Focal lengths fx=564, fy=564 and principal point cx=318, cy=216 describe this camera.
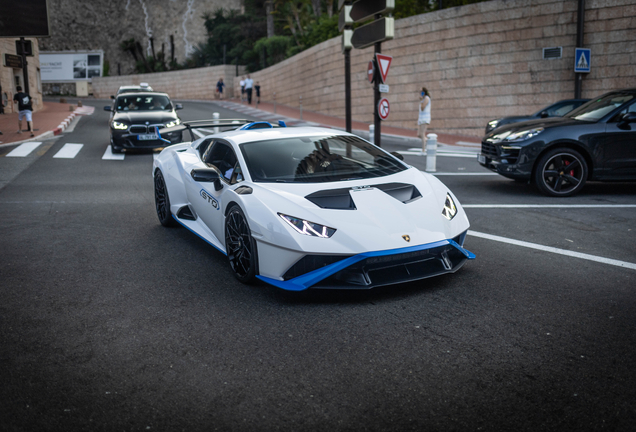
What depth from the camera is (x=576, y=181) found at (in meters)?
8.34

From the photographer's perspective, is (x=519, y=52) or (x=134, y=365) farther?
(x=519, y=52)

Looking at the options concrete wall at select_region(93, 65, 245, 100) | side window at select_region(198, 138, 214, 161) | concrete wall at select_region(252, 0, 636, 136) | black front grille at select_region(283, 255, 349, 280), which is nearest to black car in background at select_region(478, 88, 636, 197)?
side window at select_region(198, 138, 214, 161)

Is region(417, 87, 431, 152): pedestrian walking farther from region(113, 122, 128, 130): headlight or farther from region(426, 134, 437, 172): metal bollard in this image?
region(113, 122, 128, 130): headlight

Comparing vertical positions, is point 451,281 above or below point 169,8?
below

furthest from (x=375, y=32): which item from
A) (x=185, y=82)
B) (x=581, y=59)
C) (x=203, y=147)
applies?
(x=185, y=82)

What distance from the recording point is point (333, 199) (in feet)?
14.4

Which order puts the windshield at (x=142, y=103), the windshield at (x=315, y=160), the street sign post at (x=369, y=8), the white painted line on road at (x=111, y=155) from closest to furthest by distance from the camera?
the windshield at (x=315, y=160) < the street sign post at (x=369, y=8) < the white painted line on road at (x=111, y=155) < the windshield at (x=142, y=103)

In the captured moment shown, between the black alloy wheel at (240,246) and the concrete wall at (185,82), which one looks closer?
the black alloy wheel at (240,246)

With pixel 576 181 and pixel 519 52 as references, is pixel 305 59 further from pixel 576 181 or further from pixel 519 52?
pixel 576 181

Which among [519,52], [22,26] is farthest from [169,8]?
[519,52]

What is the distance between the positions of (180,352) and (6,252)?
331 cm

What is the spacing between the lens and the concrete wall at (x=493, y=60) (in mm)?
17344

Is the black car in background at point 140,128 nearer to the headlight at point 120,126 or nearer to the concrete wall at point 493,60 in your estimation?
the headlight at point 120,126

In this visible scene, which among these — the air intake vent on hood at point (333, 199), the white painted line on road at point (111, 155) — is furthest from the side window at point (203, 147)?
the white painted line on road at point (111, 155)
